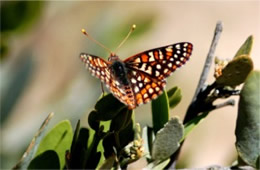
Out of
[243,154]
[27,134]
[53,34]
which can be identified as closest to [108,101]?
[243,154]

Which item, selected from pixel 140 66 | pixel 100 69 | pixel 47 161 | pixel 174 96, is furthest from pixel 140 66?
pixel 47 161

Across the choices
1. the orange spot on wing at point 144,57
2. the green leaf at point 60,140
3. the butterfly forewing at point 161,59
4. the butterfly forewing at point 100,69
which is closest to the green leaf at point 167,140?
the green leaf at point 60,140

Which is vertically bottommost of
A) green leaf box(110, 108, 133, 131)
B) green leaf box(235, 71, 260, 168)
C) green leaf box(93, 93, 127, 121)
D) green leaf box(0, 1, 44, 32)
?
green leaf box(235, 71, 260, 168)

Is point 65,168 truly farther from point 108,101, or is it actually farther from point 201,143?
point 201,143

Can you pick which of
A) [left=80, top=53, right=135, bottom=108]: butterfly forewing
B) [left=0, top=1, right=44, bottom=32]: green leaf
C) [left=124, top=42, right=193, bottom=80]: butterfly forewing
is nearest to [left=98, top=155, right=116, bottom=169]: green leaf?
[left=80, top=53, right=135, bottom=108]: butterfly forewing

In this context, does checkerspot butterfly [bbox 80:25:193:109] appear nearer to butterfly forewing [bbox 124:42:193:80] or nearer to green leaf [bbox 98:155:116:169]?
butterfly forewing [bbox 124:42:193:80]

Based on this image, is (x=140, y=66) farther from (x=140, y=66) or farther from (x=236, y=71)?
(x=236, y=71)

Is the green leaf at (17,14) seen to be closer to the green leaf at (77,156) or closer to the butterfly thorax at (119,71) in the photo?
the butterfly thorax at (119,71)
